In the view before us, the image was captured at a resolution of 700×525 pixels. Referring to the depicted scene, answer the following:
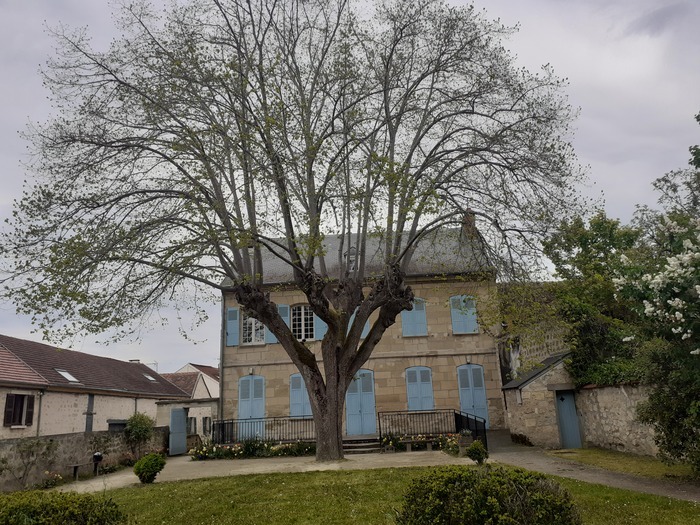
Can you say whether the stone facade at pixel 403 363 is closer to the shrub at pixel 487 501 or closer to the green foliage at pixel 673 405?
the green foliage at pixel 673 405

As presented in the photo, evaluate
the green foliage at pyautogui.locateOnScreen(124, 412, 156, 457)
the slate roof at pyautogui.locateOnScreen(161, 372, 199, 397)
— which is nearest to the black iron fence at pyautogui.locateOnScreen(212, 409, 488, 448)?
the green foliage at pyautogui.locateOnScreen(124, 412, 156, 457)

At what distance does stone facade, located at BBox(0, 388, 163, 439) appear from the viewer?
18.0 meters

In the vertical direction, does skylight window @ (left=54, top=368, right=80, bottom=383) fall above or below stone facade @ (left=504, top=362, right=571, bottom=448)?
above

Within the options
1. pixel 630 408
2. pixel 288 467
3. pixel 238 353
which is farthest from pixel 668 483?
pixel 238 353

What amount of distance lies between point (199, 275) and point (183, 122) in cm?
379

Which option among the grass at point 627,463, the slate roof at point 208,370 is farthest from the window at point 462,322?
the slate roof at point 208,370

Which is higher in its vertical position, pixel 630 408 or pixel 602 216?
pixel 602 216

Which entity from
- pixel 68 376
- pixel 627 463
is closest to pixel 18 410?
pixel 68 376

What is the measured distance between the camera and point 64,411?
797 inches

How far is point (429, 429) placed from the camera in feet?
65.5

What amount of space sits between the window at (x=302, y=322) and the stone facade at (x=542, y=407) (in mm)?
9092

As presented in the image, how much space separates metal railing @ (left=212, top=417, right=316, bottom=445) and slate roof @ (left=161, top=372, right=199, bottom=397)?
14515 millimetres

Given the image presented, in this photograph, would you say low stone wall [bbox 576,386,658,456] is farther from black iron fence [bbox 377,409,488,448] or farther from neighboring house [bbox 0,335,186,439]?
neighboring house [bbox 0,335,186,439]

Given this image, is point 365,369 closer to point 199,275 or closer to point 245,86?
point 199,275
